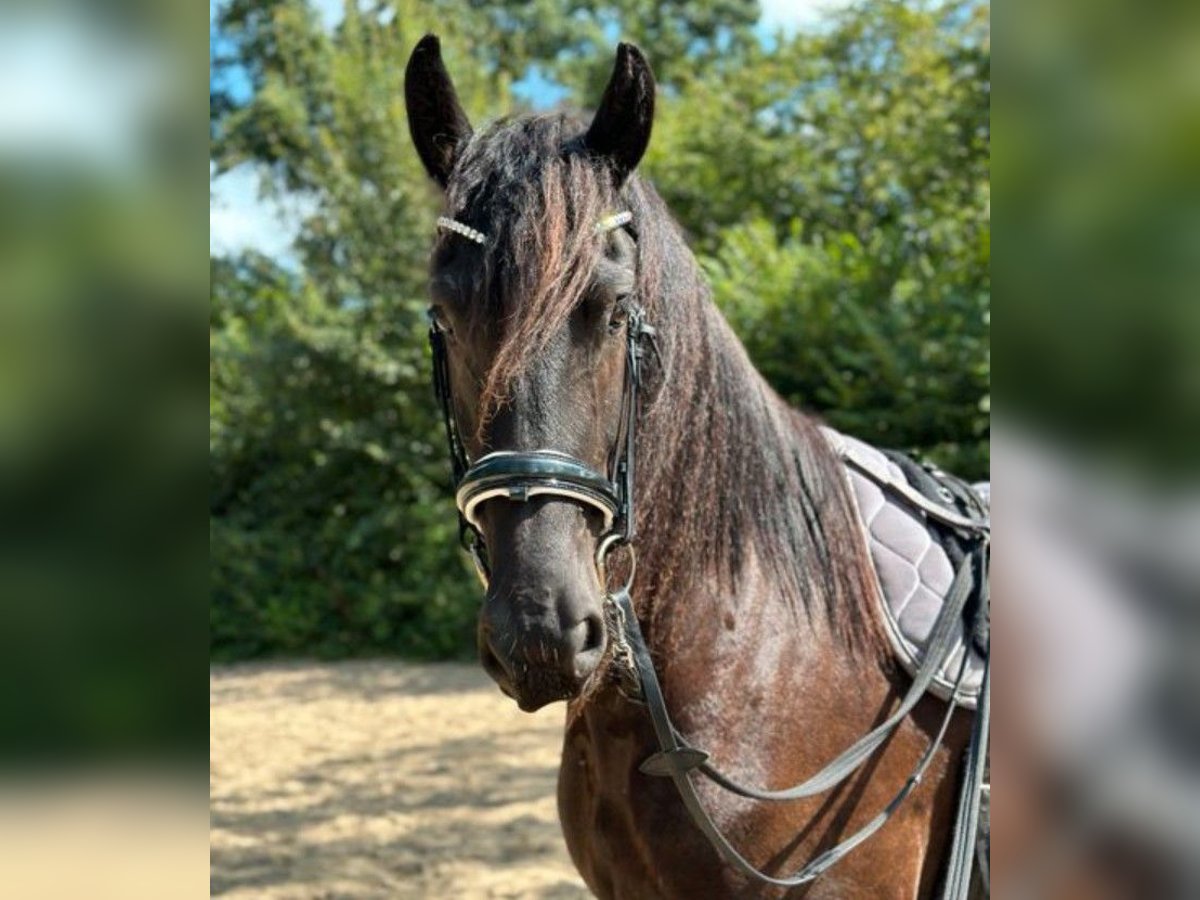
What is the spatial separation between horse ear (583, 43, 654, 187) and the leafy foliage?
5.83 m

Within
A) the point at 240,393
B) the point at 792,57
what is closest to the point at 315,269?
the point at 240,393

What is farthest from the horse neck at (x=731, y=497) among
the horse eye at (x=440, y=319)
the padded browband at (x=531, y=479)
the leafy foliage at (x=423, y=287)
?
the leafy foliage at (x=423, y=287)

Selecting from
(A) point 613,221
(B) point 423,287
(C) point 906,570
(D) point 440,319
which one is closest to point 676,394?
(A) point 613,221

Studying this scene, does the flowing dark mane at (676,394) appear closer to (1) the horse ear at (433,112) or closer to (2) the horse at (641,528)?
(2) the horse at (641,528)

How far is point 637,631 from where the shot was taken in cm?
179

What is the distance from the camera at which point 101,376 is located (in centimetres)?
72

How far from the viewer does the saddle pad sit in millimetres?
2004

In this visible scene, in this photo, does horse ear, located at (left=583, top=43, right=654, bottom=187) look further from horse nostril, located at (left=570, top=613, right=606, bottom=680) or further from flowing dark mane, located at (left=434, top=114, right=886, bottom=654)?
horse nostril, located at (left=570, top=613, right=606, bottom=680)

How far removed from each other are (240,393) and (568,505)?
404 inches

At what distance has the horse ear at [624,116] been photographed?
5.98 ft

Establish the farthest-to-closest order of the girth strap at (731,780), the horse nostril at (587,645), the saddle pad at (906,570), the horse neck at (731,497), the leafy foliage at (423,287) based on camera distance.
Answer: the leafy foliage at (423,287), the saddle pad at (906,570), the horse neck at (731,497), the girth strap at (731,780), the horse nostril at (587,645)

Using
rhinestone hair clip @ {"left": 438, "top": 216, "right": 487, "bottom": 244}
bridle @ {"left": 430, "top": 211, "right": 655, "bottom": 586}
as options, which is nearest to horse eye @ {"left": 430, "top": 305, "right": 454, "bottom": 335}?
bridle @ {"left": 430, "top": 211, "right": 655, "bottom": 586}

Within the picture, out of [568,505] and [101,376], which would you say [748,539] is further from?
[101,376]

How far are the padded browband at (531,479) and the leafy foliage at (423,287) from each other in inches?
243
